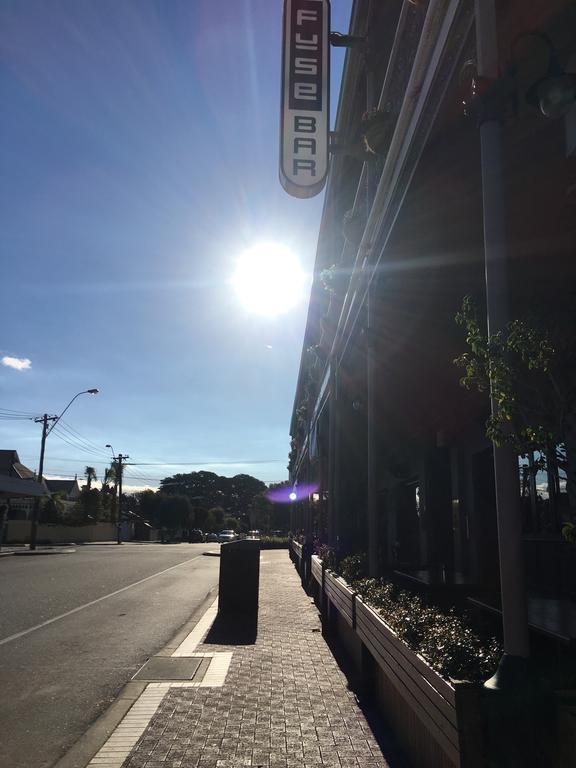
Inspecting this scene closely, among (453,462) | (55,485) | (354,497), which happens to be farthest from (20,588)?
(55,485)

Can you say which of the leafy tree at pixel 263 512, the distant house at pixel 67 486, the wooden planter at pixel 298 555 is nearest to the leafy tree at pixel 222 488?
the distant house at pixel 67 486

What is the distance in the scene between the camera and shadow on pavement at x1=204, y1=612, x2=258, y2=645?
8.79 m

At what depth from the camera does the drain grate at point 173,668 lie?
669cm

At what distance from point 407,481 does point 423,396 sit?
4554mm

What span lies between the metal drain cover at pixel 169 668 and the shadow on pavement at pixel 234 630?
1.14 m

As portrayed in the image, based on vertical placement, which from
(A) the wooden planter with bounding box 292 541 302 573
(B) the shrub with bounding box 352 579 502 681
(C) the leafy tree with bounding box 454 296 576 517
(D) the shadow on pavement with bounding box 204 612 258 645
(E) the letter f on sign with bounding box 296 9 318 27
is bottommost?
(D) the shadow on pavement with bounding box 204 612 258 645

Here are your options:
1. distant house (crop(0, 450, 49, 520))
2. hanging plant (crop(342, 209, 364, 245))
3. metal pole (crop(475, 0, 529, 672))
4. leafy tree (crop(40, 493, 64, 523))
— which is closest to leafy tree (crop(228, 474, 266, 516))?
distant house (crop(0, 450, 49, 520))

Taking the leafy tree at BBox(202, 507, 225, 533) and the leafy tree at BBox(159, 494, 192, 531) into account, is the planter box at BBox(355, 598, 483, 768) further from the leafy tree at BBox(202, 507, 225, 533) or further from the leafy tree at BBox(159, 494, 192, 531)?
the leafy tree at BBox(202, 507, 225, 533)

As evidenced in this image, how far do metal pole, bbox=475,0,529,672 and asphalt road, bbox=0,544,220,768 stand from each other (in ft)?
11.5

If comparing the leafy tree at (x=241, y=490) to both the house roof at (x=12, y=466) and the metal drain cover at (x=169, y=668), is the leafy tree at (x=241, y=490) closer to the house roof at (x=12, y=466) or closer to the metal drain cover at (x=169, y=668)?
the house roof at (x=12, y=466)

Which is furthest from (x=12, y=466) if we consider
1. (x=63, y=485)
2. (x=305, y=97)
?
(x=305, y=97)

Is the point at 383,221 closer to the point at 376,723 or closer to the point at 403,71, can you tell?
the point at 403,71

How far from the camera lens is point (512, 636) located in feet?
9.60

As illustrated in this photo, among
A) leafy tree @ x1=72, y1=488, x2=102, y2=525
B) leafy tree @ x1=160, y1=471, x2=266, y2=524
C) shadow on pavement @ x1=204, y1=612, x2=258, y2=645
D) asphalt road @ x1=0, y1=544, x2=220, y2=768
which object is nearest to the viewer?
asphalt road @ x1=0, y1=544, x2=220, y2=768
